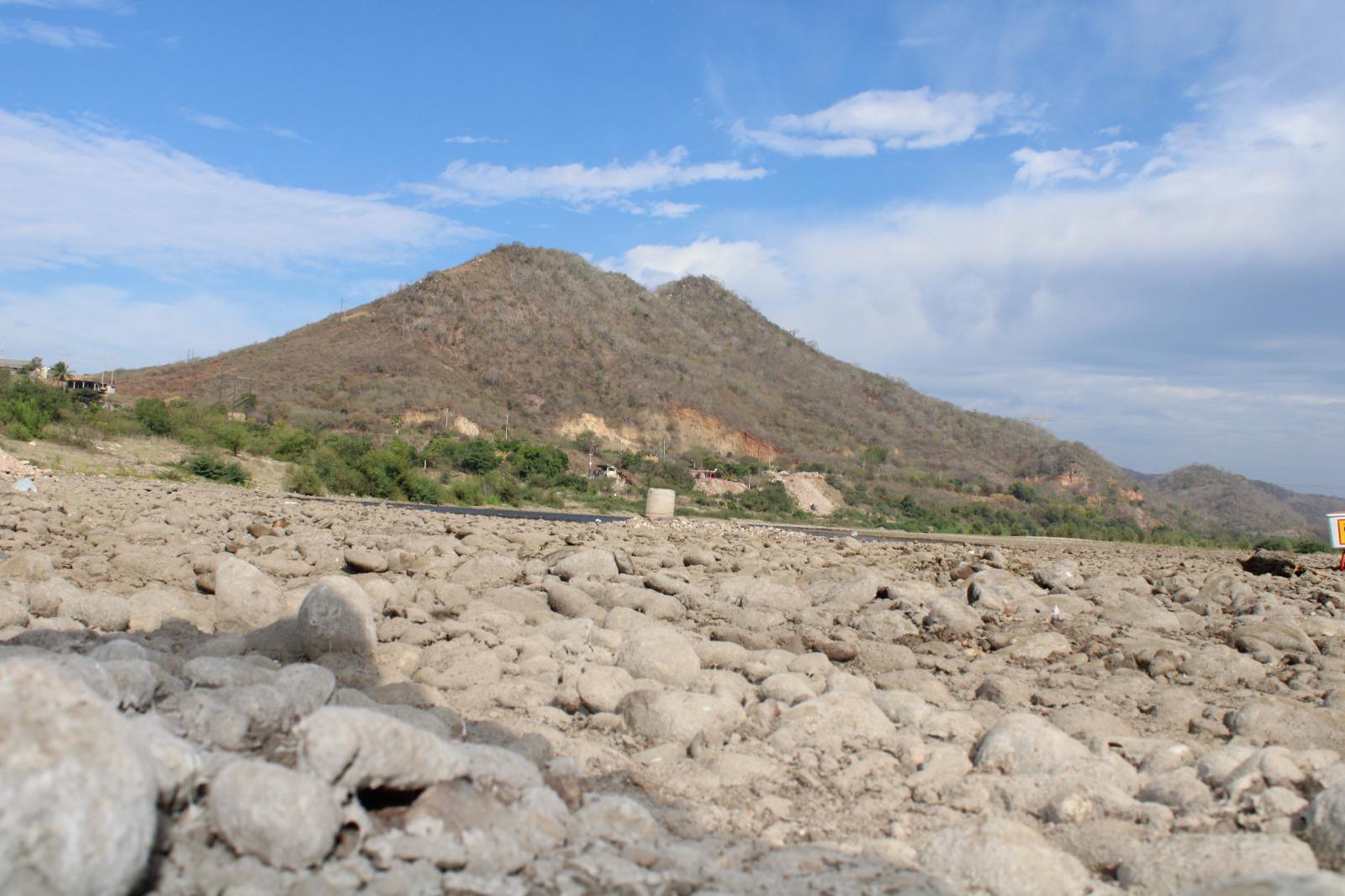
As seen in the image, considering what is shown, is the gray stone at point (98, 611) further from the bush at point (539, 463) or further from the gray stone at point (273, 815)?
the bush at point (539, 463)

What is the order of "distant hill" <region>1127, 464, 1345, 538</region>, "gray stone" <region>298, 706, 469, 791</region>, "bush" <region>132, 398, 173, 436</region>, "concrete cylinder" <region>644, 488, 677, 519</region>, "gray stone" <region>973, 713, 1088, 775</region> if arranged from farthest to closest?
"distant hill" <region>1127, 464, 1345, 538</region> → "bush" <region>132, 398, 173, 436</region> → "concrete cylinder" <region>644, 488, 677, 519</region> → "gray stone" <region>973, 713, 1088, 775</region> → "gray stone" <region>298, 706, 469, 791</region>

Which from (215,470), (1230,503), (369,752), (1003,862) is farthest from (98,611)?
(1230,503)

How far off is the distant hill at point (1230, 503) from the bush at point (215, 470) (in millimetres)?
51395

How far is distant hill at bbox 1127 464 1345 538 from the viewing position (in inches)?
2477

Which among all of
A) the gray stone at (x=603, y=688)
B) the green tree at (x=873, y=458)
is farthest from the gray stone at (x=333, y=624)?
the green tree at (x=873, y=458)

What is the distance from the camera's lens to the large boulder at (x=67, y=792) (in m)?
2.29

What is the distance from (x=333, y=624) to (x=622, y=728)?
1800 millimetres

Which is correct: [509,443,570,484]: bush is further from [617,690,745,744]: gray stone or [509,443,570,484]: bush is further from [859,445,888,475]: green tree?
[617,690,745,744]: gray stone

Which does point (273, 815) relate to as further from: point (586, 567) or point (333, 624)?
point (586, 567)

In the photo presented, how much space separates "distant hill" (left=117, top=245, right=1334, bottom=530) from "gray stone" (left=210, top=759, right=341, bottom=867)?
147 ft

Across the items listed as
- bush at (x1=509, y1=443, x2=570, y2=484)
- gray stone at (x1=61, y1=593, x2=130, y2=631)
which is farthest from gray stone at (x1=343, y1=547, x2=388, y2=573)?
bush at (x1=509, y1=443, x2=570, y2=484)

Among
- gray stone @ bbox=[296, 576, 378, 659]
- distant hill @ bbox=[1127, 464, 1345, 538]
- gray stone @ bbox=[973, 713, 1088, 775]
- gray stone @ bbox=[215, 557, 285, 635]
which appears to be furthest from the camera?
distant hill @ bbox=[1127, 464, 1345, 538]

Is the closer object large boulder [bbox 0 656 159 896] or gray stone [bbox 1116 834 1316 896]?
large boulder [bbox 0 656 159 896]

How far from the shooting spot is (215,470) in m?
25.6
